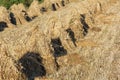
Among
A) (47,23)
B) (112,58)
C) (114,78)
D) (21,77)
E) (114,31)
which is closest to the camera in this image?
(21,77)

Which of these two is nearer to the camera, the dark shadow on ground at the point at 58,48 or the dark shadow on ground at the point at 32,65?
the dark shadow on ground at the point at 32,65

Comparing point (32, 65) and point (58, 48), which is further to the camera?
point (58, 48)

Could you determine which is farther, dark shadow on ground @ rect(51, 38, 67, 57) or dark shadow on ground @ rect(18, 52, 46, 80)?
dark shadow on ground @ rect(51, 38, 67, 57)

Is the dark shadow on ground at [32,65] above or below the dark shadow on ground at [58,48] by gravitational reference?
above

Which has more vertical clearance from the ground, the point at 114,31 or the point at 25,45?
the point at 25,45

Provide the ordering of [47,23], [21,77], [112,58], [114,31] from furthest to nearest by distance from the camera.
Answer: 1. [114,31]
2. [47,23]
3. [112,58]
4. [21,77]

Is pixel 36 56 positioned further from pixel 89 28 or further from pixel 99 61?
pixel 89 28

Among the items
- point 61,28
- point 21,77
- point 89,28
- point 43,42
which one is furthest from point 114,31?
point 21,77

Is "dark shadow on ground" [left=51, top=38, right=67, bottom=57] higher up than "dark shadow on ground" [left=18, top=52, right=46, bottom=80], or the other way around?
"dark shadow on ground" [left=18, top=52, right=46, bottom=80]

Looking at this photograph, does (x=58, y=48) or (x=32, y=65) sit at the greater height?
(x=32, y=65)

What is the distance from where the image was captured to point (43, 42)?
54.2ft

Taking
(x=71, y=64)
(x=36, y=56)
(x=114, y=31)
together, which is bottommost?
(x=114, y=31)

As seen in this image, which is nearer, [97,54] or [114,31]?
[97,54]

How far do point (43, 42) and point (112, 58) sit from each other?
3.45m
